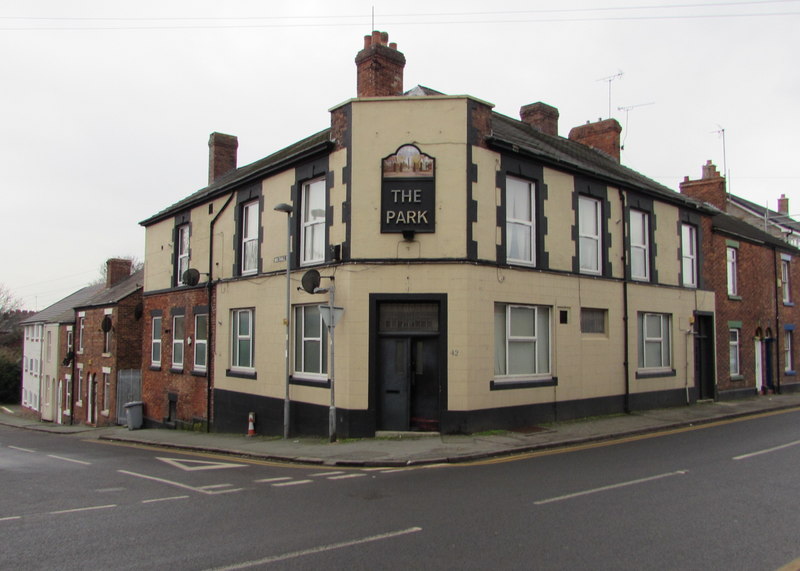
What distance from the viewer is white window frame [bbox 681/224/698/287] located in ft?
66.0

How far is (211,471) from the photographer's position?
11.0m

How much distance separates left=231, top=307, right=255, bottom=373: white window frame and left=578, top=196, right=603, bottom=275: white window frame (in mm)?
9428

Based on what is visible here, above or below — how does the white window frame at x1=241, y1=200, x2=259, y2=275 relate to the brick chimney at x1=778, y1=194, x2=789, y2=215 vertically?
below

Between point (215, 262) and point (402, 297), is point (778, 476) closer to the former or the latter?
point (402, 297)

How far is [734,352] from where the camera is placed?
72.1 feet

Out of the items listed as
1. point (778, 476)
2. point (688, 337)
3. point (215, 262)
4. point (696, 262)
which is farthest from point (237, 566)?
point (696, 262)

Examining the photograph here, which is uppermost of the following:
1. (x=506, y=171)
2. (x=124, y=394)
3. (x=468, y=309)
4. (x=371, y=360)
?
(x=506, y=171)

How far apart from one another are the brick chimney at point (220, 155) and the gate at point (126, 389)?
9.07 metres

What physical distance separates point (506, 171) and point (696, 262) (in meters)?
9.98

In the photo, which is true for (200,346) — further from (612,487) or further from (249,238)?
(612,487)

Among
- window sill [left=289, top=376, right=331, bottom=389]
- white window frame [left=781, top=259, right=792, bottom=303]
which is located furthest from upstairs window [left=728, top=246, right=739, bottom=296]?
window sill [left=289, top=376, right=331, bottom=389]

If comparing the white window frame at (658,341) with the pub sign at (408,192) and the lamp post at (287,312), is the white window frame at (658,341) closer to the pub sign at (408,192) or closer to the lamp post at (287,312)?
the pub sign at (408,192)

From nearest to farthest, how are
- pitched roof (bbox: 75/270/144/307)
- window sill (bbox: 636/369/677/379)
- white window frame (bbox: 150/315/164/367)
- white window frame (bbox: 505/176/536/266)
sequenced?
white window frame (bbox: 505/176/536/266) → window sill (bbox: 636/369/677/379) → white window frame (bbox: 150/315/164/367) → pitched roof (bbox: 75/270/144/307)

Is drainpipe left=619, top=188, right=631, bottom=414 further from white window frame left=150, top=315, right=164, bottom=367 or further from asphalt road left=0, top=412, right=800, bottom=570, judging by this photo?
white window frame left=150, top=315, right=164, bottom=367
